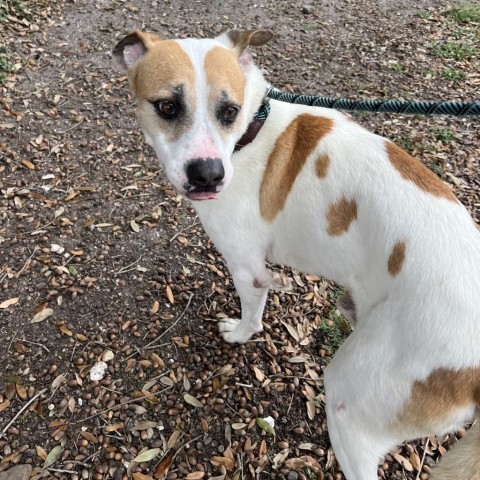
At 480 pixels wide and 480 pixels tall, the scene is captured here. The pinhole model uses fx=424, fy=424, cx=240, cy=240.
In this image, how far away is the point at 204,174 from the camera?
2264 mm

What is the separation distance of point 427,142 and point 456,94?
4.60 ft

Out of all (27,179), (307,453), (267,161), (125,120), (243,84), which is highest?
(243,84)

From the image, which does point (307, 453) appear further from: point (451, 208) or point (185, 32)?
point (185, 32)

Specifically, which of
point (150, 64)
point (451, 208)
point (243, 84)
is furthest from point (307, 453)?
point (150, 64)

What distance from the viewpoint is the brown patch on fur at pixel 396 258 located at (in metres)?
2.14

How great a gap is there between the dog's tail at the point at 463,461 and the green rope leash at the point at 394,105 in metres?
1.59

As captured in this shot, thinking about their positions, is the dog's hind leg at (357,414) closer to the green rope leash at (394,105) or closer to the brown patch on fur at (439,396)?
the brown patch on fur at (439,396)

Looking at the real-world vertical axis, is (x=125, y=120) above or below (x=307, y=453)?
above

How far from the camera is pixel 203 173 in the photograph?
2.26 metres

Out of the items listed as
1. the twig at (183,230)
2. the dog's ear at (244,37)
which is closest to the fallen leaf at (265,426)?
the twig at (183,230)

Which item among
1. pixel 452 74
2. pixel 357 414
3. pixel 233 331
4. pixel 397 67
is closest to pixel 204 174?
pixel 357 414

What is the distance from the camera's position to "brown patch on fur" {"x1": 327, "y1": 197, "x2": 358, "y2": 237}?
94.6 inches

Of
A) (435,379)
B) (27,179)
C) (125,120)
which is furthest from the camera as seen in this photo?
(125,120)

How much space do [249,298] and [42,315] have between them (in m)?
1.79
